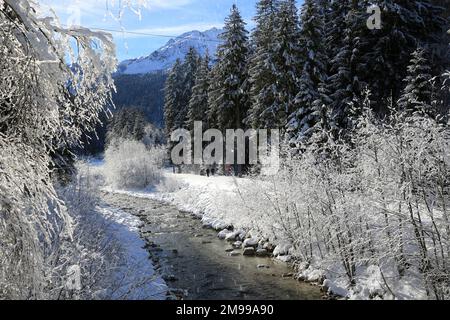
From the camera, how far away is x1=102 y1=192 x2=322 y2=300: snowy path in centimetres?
1053

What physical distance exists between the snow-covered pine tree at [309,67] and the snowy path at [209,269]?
336 inches

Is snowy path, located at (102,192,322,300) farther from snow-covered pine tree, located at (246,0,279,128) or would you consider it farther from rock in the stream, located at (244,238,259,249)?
snow-covered pine tree, located at (246,0,279,128)

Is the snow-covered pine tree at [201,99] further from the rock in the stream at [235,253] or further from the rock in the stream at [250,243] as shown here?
the rock in the stream at [235,253]

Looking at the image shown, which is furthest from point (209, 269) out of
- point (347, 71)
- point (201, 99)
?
point (201, 99)

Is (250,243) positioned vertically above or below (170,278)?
above

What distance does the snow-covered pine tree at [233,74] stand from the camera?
103 feet

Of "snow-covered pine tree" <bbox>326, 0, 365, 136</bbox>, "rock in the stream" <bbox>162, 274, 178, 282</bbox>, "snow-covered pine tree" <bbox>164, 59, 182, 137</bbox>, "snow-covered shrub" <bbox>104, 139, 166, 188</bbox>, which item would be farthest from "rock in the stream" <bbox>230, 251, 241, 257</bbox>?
"snow-covered pine tree" <bbox>164, 59, 182, 137</bbox>

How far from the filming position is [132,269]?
876cm

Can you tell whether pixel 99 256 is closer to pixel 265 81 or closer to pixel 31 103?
pixel 31 103

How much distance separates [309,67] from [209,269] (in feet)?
50.0

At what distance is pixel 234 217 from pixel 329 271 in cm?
730

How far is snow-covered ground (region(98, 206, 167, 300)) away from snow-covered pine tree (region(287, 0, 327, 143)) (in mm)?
10583
